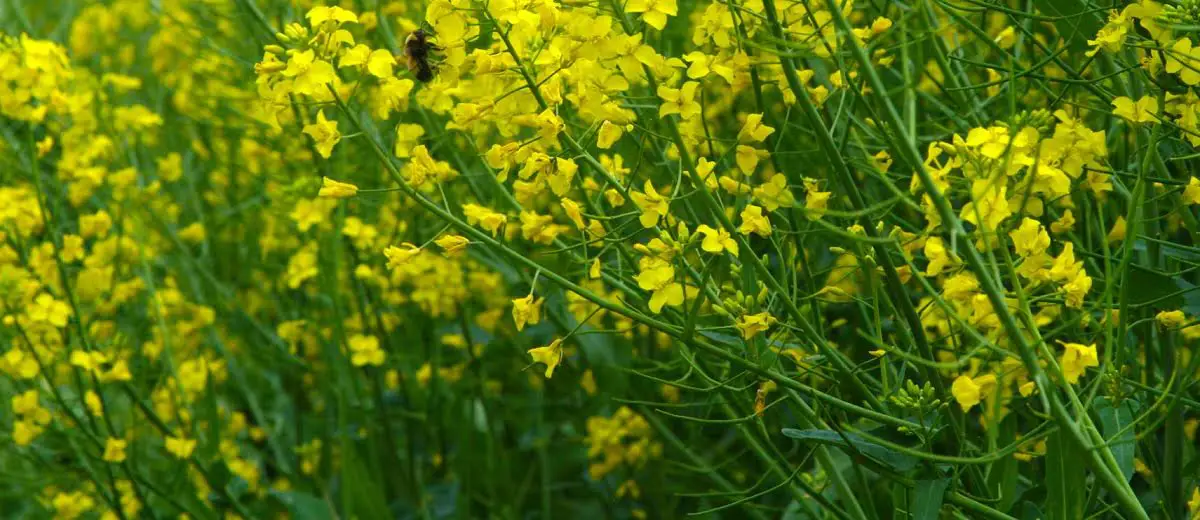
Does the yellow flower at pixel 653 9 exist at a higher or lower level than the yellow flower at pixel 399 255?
higher

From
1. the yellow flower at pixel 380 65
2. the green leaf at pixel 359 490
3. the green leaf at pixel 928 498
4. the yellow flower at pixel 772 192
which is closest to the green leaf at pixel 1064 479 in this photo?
the green leaf at pixel 928 498

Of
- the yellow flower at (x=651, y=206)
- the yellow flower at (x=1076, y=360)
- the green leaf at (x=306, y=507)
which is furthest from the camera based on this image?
the green leaf at (x=306, y=507)

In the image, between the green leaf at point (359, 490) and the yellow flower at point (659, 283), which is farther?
the green leaf at point (359, 490)

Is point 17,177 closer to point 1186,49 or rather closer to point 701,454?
point 701,454

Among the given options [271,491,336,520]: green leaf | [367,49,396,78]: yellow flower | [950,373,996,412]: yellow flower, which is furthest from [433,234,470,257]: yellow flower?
[271,491,336,520]: green leaf

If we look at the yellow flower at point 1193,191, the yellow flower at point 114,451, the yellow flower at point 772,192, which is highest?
the yellow flower at point 772,192

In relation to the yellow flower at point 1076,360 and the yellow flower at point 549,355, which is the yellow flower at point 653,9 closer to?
the yellow flower at point 549,355

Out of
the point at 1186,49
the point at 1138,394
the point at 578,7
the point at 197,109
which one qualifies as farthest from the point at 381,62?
the point at 197,109
